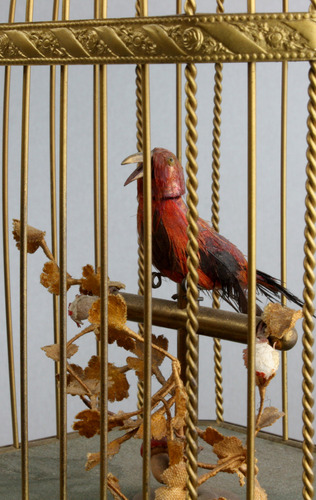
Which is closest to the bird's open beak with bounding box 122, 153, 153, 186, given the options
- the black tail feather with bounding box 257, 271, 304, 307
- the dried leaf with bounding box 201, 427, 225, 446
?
the black tail feather with bounding box 257, 271, 304, 307

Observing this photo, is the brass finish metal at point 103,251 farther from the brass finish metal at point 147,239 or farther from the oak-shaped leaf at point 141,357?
the oak-shaped leaf at point 141,357

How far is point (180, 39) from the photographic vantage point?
833 millimetres

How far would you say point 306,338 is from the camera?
0.83 meters

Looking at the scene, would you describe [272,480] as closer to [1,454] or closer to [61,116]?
[1,454]

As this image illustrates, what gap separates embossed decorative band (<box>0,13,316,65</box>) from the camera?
→ 0.81 metres

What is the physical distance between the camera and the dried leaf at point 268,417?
1.06 metres

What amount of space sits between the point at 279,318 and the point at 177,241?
192 mm

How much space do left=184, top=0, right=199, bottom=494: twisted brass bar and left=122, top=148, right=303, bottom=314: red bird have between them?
0.26 m

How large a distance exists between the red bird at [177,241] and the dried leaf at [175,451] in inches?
9.3

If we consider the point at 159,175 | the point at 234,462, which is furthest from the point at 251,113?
the point at 234,462

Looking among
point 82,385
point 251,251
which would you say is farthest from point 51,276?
point 251,251

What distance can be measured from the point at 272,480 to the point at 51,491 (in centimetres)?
34

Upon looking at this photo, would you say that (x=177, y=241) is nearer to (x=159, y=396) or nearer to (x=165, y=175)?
(x=165, y=175)

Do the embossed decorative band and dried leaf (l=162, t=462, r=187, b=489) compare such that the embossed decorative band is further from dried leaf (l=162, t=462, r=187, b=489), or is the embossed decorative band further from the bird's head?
dried leaf (l=162, t=462, r=187, b=489)
